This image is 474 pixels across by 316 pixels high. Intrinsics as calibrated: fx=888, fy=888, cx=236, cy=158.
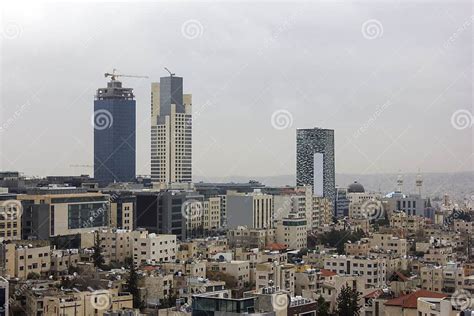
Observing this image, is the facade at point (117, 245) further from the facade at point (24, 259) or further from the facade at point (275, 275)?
the facade at point (275, 275)

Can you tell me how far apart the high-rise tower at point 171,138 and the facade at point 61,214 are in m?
8.10

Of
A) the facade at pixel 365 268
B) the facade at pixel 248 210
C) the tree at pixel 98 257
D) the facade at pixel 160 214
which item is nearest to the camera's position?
the facade at pixel 365 268

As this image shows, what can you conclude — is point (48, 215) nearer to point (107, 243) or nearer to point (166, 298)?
point (107, 243)

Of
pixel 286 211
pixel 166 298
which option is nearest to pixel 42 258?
pixel 166 298

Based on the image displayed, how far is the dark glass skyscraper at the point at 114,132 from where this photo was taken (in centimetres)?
2144

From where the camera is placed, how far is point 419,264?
9500mm

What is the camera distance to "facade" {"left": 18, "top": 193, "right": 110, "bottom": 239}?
38.4 feet

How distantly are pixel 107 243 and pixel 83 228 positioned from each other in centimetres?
235

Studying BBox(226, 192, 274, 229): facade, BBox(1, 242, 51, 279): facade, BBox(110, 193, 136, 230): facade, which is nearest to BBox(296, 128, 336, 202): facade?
BBox(226, 192, 274, 229): facade

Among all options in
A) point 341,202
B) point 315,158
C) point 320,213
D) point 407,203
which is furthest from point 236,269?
point 315,158

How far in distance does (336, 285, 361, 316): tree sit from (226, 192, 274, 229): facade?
25.7ft

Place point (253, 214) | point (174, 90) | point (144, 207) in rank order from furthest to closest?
1. point (174, 90)
2. point (253, 214)
3. point (144, 207)

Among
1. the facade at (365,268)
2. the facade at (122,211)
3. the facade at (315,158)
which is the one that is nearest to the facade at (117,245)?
the facade at (365,268)

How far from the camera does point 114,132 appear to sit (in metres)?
21.6
